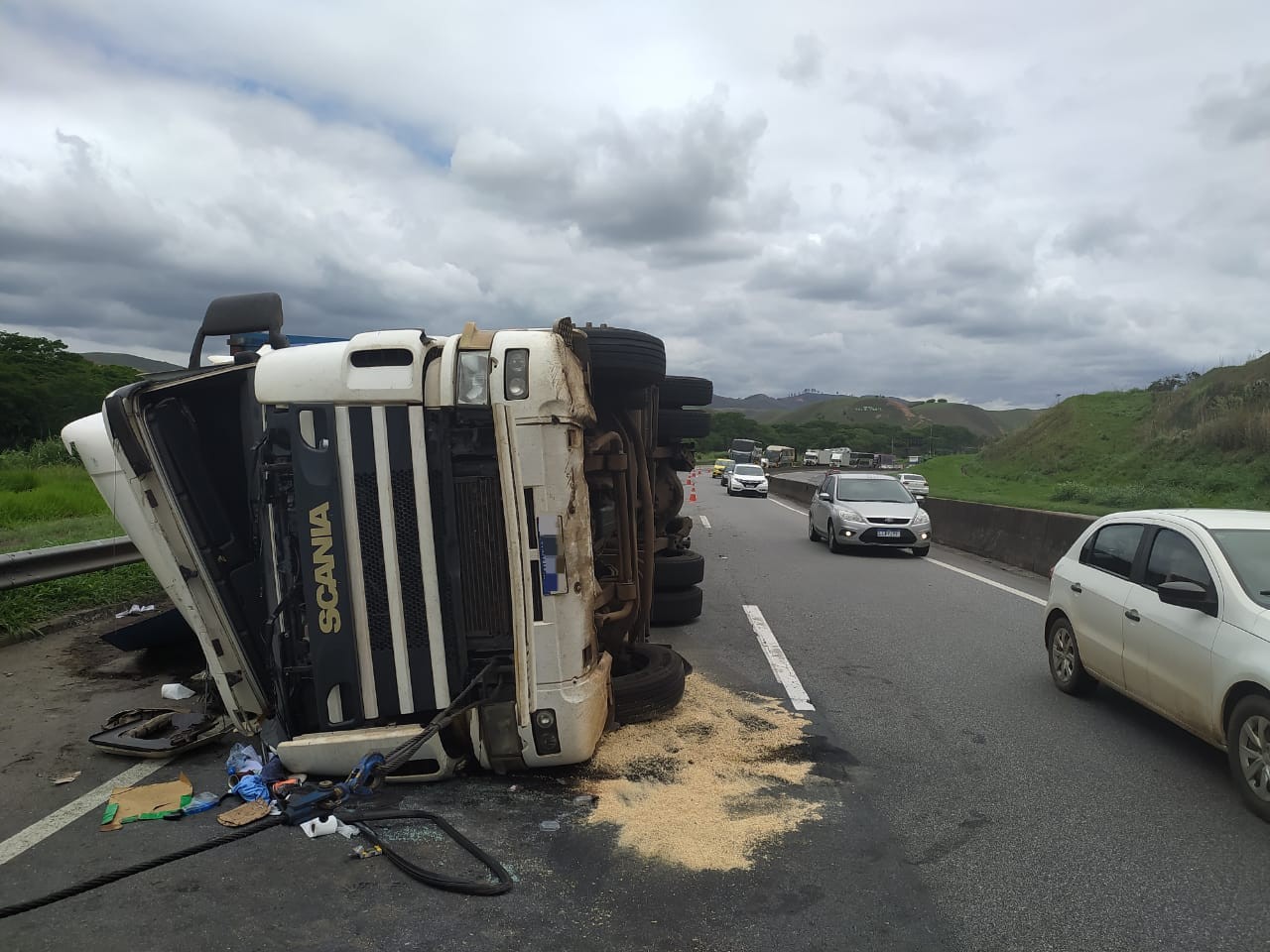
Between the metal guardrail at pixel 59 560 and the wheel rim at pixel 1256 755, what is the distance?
771 cm

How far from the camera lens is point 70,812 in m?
4.43

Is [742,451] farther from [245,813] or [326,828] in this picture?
[326,828]

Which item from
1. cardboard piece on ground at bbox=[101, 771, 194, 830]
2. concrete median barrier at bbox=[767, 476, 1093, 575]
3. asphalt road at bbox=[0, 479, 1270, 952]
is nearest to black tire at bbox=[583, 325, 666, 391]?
asphalt road at bbox=[0, 479, 1270, 952]

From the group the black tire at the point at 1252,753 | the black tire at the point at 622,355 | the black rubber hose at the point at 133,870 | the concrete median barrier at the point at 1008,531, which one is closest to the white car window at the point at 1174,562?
the black tire at the point at 1252,753

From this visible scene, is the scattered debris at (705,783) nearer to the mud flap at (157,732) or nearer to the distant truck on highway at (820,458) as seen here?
the mud flap at (157,732)

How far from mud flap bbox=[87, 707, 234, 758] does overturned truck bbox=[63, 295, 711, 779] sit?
59 centimetres

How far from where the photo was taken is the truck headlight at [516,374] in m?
4.45

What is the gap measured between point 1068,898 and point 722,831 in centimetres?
143

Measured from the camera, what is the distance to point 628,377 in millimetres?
5691

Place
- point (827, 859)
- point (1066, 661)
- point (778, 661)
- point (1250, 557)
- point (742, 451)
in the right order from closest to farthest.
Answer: point (827, 859)
point (1250, 557)
point (1066, 661)
point (778, 661)
point (742, 451)

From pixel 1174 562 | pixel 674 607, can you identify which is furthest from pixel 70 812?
pixel 1174 562

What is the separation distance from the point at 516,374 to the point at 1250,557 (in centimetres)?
423

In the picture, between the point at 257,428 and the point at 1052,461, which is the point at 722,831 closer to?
the point at 257,428

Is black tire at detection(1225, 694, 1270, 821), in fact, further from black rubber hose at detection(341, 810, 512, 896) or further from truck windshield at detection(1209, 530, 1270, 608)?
black rubber hose at detection(341, 810, 512, 896)
